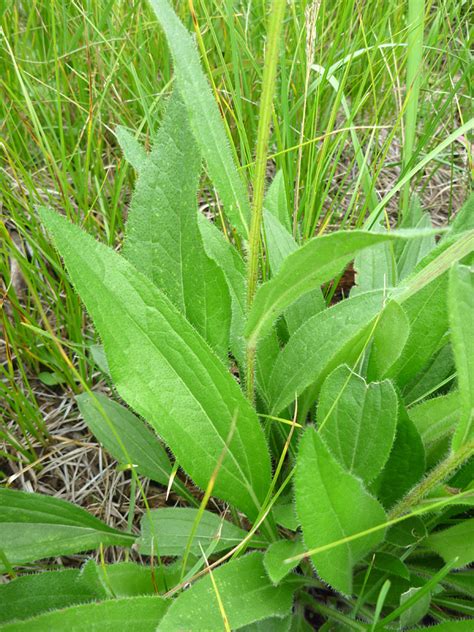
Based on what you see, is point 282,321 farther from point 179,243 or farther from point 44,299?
point 44,299

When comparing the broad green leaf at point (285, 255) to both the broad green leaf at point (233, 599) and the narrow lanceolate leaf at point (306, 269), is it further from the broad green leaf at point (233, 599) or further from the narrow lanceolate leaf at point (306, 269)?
the broad green leaf at point (233, 599)

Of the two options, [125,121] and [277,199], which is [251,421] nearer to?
[277,199]

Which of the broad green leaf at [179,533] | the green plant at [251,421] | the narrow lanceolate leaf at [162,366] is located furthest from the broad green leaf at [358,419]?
the broad green leaf at [179,533]

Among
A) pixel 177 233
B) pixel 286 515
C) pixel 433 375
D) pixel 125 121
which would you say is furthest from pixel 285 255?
pixel 125 121

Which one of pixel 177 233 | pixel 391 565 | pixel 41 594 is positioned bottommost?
pixel 391 565

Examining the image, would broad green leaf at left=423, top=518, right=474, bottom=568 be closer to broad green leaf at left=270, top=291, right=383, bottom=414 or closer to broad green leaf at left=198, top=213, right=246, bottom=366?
broad green leaf at left=270, top=291, right=383, bottom=414

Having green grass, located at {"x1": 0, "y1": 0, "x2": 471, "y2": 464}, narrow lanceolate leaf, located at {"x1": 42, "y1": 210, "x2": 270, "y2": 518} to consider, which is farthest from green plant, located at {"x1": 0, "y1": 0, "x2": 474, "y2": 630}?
green grass, located at {"x1": 0, "y1": 0, "x2": 471, "y2": 464}
